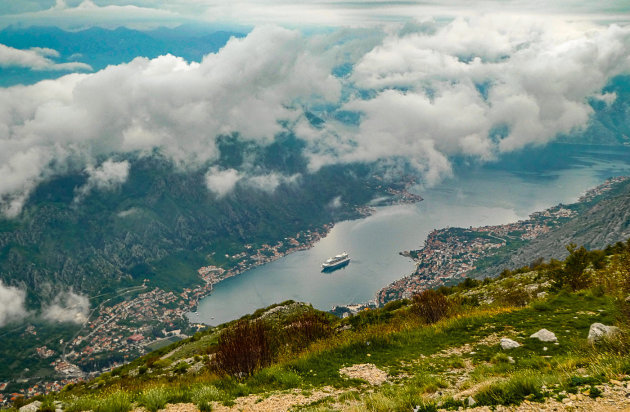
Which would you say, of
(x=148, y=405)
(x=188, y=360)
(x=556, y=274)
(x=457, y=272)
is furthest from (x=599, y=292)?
(x=457, y=272)

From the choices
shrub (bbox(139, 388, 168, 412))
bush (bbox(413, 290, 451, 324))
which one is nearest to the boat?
bush (bbox(413, 290, 451, 324))

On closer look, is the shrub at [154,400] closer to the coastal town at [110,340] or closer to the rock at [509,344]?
the rock at [509,344]

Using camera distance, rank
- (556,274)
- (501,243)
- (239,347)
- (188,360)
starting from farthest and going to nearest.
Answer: (501,243) → (188,360) → (556,274) → (239,347)

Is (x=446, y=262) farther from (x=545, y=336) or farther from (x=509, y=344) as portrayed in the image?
(x=509, y=344)

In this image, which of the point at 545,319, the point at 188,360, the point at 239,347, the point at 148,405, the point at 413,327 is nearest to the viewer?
the point at 148,405

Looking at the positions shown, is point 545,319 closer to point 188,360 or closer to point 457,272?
point 188,360
